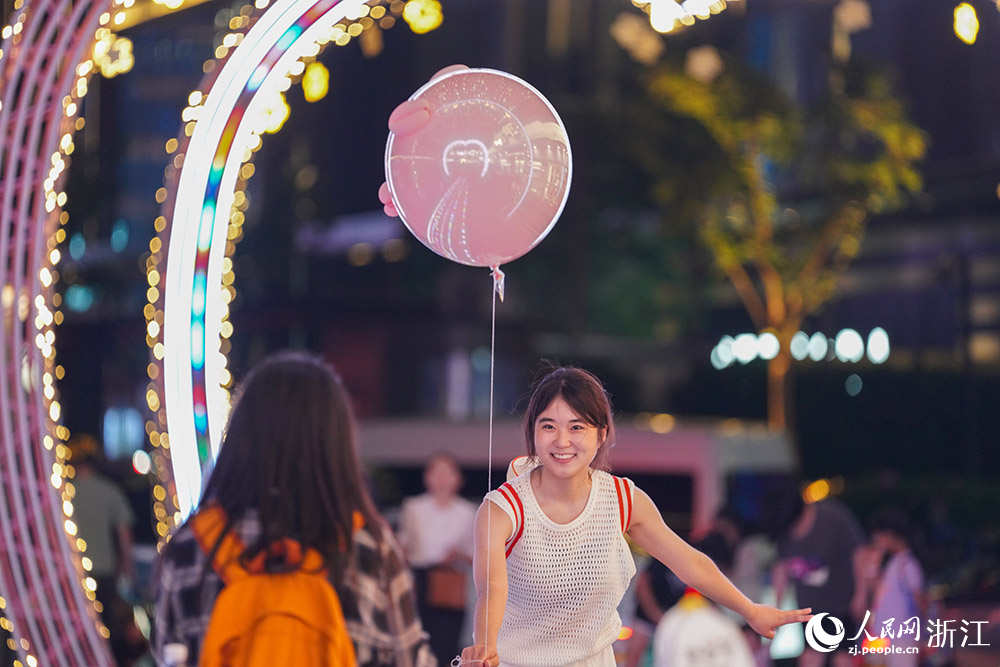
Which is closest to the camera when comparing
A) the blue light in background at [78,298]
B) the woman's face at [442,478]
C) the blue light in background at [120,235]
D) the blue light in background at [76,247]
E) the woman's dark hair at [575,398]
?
the woman's dark hair at [575,398]

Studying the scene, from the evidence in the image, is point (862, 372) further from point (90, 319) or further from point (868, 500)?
point (90, 319)

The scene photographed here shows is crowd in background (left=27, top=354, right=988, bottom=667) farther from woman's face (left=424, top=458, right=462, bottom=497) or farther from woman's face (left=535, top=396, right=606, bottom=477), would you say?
woman's face (left=535, top=396, right=606, bottom=477)

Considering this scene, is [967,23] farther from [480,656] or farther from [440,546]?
[440,546]

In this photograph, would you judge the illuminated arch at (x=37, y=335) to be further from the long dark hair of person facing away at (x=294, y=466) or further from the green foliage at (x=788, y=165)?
the green foliage at (x=788, y=165)

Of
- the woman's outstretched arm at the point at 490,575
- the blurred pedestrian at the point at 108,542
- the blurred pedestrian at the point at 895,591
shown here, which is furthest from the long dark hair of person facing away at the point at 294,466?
the blurred pedestrian at the point at 108,542

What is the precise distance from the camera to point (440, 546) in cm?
737

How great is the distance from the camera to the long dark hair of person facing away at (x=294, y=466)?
3023mm

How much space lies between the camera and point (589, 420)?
3.70 meters

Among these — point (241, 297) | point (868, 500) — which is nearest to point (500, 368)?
point (241, 297)

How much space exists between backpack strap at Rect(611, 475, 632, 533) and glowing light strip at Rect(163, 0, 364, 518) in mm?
1860

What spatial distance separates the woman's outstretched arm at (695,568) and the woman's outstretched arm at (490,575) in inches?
15.5

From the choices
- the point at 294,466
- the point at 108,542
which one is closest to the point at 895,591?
the point at 108,542

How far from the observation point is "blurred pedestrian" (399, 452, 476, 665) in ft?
23.2

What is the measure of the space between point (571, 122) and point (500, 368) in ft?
13.6
